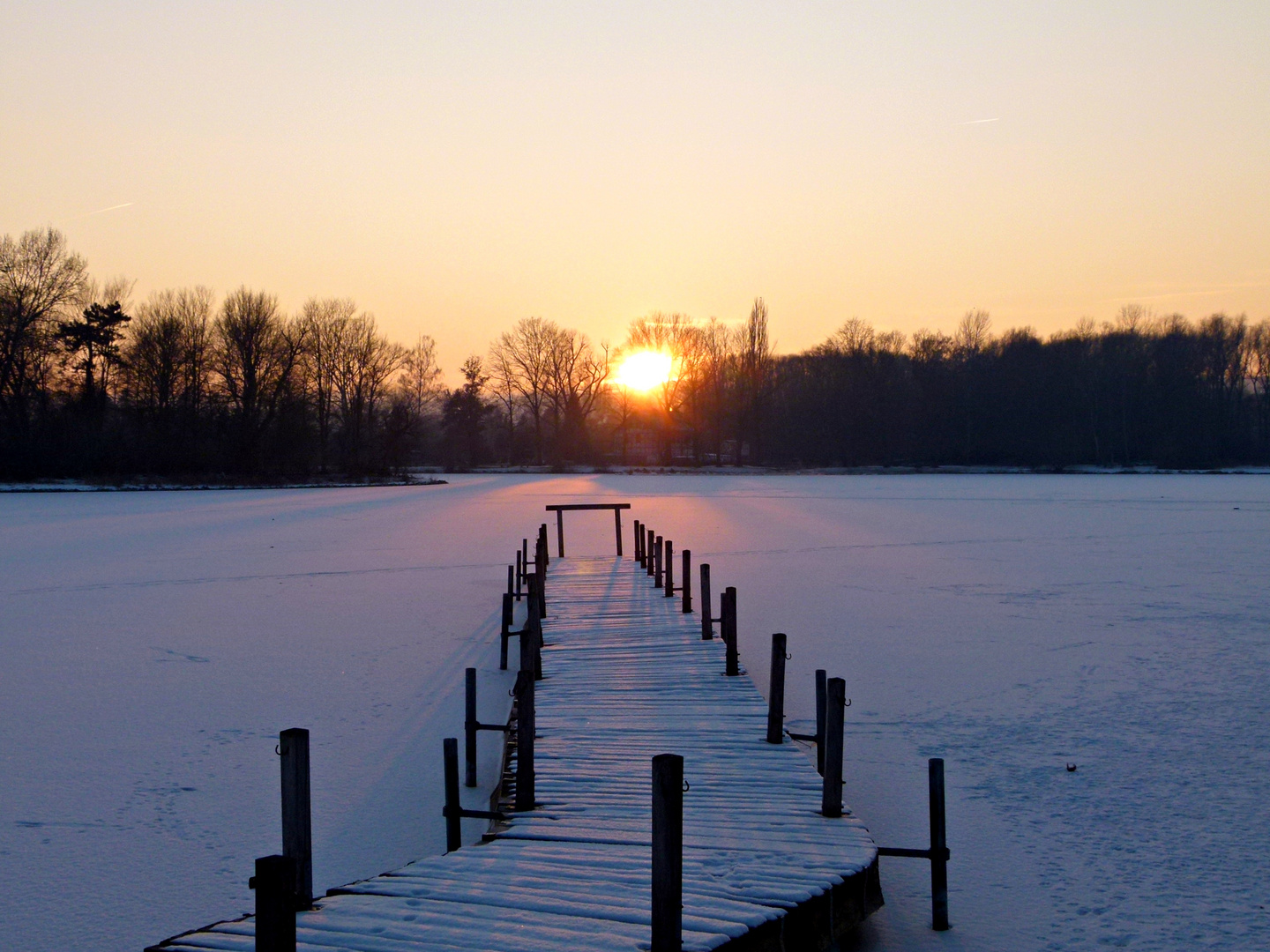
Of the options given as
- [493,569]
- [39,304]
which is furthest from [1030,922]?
[39,304]

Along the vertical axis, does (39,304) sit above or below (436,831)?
above

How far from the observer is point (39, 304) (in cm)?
4281

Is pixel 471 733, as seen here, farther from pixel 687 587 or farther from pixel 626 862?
pixel 687 587

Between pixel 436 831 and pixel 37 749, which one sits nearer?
pixel 436 831

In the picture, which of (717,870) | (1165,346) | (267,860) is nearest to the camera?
(267,860)

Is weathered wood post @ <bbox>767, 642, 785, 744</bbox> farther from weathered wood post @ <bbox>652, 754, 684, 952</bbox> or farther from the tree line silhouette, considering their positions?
the tree line silhouette

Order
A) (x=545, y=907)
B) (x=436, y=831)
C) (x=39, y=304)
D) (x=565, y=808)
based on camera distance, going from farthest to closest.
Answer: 1. (x=39, y=304)
2. (x=436, y=831)
3. (x=565, y=808)
4. (x=545, y=907)

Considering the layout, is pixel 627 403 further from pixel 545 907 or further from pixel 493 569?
pixel 545 907

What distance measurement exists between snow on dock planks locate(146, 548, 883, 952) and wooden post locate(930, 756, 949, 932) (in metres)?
0.32

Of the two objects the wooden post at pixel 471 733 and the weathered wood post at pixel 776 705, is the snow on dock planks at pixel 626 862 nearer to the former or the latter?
the weathered wood post at pixel 776 705

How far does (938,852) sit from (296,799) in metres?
2.80

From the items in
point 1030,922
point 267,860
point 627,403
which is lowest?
point 1030,922

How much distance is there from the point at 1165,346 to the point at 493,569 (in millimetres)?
61259

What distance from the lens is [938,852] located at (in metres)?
4.71
